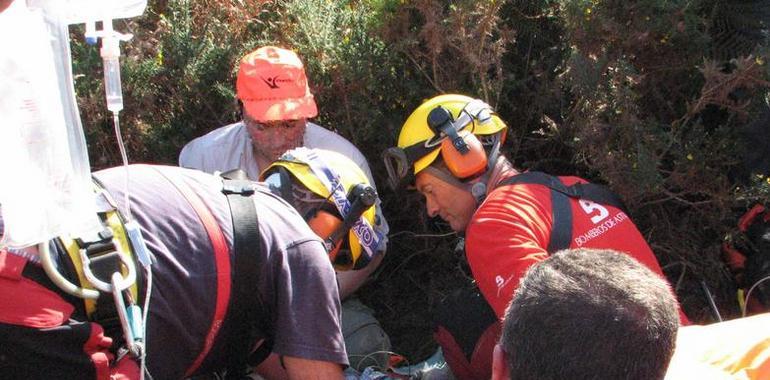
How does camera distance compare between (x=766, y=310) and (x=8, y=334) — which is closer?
(x=8, y=334)

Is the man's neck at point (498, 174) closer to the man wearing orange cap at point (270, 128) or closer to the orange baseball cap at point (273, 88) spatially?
the man wearing orange cap at point (270, 128)

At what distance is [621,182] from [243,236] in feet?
6.78

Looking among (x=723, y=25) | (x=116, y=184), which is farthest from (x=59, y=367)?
(x=723, y=25)

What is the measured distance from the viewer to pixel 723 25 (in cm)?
396

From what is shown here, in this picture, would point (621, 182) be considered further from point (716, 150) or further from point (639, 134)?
point (716, 150)

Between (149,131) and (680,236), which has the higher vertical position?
(149,131)

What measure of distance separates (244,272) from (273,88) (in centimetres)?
208

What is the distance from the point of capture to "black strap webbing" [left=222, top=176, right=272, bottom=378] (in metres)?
2.08

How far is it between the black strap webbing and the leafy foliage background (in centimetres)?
194

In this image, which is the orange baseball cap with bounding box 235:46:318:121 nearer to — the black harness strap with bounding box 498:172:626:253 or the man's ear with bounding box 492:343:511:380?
the black harness strap with bounding box 498:172:626:253

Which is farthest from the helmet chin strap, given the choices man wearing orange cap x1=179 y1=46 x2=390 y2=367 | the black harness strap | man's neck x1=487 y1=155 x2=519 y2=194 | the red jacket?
man wearing orange cap x1=179 y1=46 x2=390 y2=367

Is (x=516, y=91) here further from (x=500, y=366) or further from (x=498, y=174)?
(x=500, y=366)

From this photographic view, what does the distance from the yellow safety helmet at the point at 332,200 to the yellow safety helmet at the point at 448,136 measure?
27cm

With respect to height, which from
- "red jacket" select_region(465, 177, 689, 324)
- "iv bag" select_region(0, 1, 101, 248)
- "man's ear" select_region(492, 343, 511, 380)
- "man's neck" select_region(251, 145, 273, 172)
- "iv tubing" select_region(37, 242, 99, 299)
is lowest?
"man's neck" select_region(251, 145, 273, 172)
